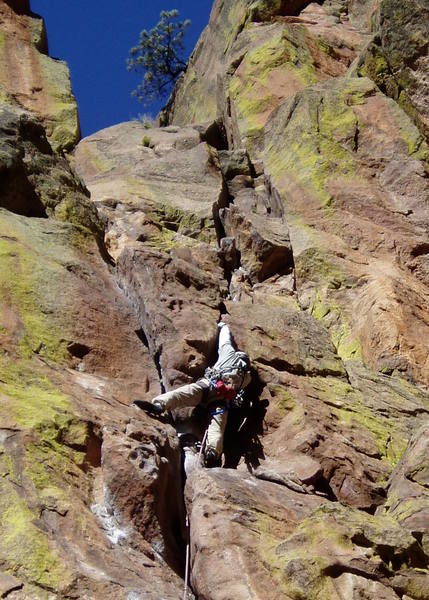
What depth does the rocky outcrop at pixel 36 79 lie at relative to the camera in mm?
19484

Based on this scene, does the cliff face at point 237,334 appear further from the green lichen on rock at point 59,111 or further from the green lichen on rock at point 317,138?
the green lichen on rock at point 59,111

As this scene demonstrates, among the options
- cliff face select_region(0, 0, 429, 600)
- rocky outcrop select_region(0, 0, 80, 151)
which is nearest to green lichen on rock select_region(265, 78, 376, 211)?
cliff face select_region(0, 0, 429, 600)

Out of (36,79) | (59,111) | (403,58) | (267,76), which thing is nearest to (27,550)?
(59,111)

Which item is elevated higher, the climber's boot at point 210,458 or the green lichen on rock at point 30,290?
the green lichen on rock at point 30,290

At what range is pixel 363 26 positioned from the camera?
24.7 metres

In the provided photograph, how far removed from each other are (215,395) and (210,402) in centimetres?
14

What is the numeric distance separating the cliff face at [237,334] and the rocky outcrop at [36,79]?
15cm

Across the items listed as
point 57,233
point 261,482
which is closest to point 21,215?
point 57,233

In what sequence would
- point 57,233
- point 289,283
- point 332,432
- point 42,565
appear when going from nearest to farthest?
1. point 42,565
2. point 332,432
3. point 57,233
4. point 289,283

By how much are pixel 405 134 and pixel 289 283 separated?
4.51m

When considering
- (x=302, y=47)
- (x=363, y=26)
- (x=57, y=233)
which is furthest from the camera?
(x=363, y=26)

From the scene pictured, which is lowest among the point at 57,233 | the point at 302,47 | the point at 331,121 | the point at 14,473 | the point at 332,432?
Result: the point at 332,432

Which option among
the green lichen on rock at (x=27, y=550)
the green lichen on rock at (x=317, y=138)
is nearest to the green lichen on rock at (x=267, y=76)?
the green lichen on rock at (x=317, y=138)

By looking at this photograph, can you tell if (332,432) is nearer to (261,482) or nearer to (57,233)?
(261,482)
